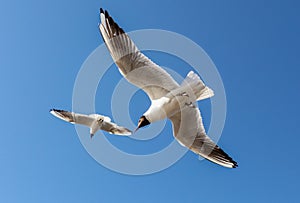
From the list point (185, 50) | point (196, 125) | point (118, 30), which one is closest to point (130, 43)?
point (118, 30)

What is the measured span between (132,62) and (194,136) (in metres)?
3.06

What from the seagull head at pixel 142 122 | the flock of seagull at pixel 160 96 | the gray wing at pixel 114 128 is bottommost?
the seagull head at pixel 142 122

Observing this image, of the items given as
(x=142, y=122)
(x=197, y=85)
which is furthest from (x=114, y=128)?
(x=197, y=85)

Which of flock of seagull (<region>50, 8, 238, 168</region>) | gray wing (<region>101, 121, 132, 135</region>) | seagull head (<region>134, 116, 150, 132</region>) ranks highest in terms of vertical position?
flock of seagull (<region>50, 8, 238, 168</region>)

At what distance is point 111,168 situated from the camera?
49.6 feet

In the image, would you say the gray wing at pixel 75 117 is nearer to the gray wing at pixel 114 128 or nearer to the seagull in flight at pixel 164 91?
the gray wing at pixel 114 128

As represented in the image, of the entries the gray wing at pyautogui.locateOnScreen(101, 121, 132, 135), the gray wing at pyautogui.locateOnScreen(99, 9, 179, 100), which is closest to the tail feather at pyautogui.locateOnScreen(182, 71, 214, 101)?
the gray wing at pyautogui.locateOnScreen(99, 9, 179, 100)

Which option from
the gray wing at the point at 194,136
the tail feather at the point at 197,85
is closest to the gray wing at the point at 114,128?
the gray wing at the point at 194,136

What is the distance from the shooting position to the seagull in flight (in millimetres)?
14359

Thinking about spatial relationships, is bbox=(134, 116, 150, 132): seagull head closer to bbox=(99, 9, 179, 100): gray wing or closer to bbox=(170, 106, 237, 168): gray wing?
bbox=(99, 9, 179, 100): gray wing

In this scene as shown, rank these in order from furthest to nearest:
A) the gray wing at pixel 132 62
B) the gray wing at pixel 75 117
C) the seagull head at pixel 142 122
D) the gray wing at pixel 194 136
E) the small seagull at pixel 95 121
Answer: the gray wing at pixel 75 117 < the small seagull at pixel 95 121 < the gray wing at pixel 194 136 < the gray wing at pixel 132 62 < the seagull head at pixel 142 122

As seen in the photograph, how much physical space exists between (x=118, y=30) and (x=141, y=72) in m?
1.40

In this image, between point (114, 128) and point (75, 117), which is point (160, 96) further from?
point (75, 117)

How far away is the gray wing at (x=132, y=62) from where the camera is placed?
14344mm
